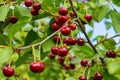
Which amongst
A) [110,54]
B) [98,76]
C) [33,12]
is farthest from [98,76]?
[33,12]

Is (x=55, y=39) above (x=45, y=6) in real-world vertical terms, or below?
below

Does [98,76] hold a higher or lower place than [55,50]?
lower

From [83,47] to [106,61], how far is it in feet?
0.71

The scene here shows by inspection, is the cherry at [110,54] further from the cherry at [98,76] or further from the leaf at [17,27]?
the leaf at [17,27]

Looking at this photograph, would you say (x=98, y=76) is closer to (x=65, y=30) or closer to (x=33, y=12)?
(x=65, y=30)

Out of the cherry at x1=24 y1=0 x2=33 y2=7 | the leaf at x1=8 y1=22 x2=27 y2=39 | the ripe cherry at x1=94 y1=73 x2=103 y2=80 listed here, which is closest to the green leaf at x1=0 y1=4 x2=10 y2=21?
the cherry at x1=24 y1=0 x2=33 y2=7

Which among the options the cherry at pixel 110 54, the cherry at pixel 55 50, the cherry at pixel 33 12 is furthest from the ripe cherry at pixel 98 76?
the cherry at pixel 33 12

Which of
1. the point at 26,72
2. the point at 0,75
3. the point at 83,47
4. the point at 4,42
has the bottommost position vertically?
the point at 26,72

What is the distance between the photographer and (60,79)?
5.17 metres

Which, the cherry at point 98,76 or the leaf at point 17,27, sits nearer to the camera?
the leaf at point 17,27

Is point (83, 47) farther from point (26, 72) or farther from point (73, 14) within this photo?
point (26, 72)

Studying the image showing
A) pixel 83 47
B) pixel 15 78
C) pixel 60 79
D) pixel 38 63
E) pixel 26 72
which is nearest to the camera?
pixel 38 63

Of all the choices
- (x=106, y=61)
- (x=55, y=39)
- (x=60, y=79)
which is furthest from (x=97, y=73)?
(x=60, y=79)

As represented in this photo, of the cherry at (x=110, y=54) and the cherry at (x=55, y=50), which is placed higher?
the cherry at (x=55, y=50)
